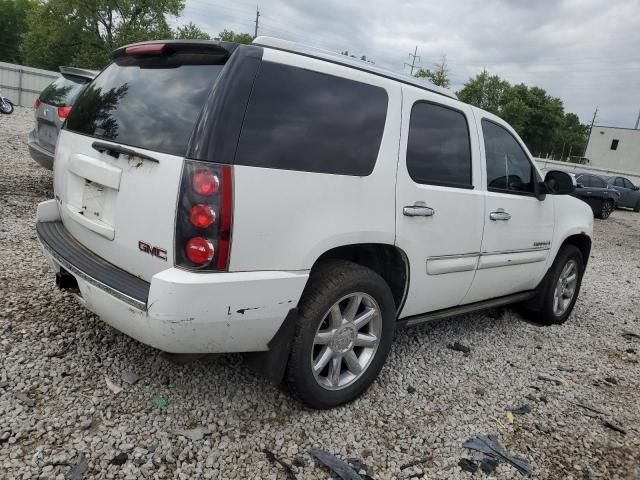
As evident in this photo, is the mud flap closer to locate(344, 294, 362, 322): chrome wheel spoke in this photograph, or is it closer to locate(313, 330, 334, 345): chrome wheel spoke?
locate(313, 330, 334, 345): chrome wheel spoke

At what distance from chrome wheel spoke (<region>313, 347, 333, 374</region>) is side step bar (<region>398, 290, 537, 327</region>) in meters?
0.67

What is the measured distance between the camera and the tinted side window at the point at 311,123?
2266 millimetres

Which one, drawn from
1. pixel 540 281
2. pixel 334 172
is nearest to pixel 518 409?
pixel 540 281

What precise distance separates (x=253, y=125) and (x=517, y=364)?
292 centimetres

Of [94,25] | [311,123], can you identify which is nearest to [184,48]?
[311,123]

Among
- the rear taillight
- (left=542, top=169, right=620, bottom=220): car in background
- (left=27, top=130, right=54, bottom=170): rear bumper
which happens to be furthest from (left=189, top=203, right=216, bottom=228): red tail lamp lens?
(left=542, top=169, right=620, bottom=220): car in background

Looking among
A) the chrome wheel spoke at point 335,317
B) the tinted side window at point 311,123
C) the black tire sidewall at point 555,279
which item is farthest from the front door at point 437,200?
the black tire sidewall at point 555,279

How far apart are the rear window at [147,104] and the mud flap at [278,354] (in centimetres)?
97

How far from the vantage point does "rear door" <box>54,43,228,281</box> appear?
88.4 inches

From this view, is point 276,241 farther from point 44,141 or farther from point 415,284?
point 44,141

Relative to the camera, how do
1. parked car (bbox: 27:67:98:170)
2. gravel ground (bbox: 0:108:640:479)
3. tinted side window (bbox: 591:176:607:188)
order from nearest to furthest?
gravel ground (bbox: 0:108:640:479)
parked car (bbox: 27:67:98:170)
tinted side window (bbox: 591:176:607:188)

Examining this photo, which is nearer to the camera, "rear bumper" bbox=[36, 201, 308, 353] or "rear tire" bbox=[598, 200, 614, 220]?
"rear bumper" bbox=[36, 201, 308, 353]

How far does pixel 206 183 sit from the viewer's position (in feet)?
6.96

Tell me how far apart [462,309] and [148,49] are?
274cm
